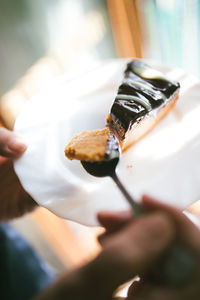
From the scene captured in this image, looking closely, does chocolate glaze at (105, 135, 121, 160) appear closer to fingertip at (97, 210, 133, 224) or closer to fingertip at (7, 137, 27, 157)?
fingertip at (97, 210, 133, 224)

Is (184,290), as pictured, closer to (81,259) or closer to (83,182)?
(83,182)

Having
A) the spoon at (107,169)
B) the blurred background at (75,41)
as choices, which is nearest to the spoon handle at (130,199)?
the spoon at (107,169)

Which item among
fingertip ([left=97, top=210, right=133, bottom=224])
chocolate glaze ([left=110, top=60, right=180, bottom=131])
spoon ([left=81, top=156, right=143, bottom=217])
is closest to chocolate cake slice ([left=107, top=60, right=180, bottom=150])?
chocolate glaze ([left=110, top=60, right=180, bottom=131])

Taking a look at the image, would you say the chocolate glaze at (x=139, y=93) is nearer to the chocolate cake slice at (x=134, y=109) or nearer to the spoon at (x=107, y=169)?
the chocolate cake slice at (x=134, y=109)

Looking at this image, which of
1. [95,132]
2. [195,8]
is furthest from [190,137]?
[195,8]

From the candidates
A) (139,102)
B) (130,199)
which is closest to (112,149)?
(130,199)

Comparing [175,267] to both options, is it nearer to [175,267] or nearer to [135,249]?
[175,267]

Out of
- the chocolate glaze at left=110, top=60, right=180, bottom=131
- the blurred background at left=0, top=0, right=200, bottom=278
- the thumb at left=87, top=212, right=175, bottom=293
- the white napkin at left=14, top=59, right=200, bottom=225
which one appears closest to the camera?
the thumb at left=87, top=212, right=175, bottom=293
